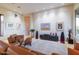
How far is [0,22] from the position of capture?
2877mm

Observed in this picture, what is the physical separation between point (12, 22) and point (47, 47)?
34.5 inches

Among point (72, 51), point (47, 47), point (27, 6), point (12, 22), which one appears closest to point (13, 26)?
point (12, 22)

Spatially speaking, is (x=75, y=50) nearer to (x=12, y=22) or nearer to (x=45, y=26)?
(x=45, y=26)

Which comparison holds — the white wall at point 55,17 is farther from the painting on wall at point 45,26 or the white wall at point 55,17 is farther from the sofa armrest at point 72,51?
the sofa armrest at point 72,51

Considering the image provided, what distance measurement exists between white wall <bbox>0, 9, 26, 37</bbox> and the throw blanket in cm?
32

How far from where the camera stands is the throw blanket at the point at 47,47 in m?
2.80

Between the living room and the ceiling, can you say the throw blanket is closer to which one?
the living room

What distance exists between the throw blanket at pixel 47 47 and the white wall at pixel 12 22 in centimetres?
32

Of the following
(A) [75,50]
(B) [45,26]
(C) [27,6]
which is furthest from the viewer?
(B) [45,26]

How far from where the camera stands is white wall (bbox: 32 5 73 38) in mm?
2811

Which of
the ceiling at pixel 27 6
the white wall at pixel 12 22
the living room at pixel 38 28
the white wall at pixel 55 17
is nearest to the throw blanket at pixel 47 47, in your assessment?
the living room at pixel 38 28

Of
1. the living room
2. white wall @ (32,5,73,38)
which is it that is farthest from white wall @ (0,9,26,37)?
white wall @ (32,5,73,38)

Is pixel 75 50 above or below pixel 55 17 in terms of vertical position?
below

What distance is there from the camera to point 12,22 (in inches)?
115
